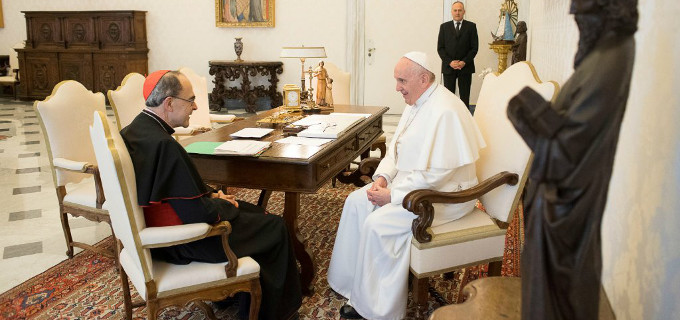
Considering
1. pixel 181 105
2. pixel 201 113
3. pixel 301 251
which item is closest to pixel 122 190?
pixel 181 105

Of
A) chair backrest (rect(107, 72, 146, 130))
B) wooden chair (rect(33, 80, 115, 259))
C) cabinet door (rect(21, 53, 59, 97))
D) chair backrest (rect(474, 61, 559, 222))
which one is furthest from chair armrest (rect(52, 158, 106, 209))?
cabinet door (rect(21, 53, 59, 97))

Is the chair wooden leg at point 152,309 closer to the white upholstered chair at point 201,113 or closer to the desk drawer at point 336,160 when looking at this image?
the desk drawer at point 336,160

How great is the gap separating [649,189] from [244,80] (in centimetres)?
964

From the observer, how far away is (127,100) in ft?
14.5

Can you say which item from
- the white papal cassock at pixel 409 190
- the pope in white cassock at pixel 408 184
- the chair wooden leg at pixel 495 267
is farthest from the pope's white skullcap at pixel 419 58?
the chair wooden leg at pixel 495 267

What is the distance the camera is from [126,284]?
278 centimetres

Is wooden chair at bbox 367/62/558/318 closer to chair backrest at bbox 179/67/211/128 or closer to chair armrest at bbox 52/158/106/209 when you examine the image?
chair armrest at bbox 52/158/106/209

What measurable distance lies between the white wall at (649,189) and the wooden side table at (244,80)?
9141 millimetres

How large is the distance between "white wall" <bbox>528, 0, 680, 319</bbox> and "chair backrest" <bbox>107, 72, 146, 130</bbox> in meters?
3.49

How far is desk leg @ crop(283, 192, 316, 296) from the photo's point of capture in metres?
3.23

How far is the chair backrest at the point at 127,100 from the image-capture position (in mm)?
4301

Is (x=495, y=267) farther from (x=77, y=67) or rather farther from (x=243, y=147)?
(x=77, y=67)

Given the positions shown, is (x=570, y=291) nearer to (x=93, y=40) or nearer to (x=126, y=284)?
(x=126, y=284)

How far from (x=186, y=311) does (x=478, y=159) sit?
71.6 inches
